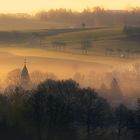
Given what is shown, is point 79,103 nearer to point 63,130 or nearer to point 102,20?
point 63,130

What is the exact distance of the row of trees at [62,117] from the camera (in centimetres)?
2953

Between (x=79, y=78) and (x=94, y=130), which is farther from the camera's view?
(x=79, y=78)

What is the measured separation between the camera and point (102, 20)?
452 feet

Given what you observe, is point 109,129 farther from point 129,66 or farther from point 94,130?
point 129,66

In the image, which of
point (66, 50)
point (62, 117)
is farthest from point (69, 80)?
point (66, 50)

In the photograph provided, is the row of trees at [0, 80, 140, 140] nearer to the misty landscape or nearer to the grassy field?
the misty landscape

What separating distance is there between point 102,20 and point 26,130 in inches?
4309

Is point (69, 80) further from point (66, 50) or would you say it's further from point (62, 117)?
point (66, 50)

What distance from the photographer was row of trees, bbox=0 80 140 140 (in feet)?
96.9

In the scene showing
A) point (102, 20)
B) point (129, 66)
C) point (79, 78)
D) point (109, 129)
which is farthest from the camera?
point (102, 20)

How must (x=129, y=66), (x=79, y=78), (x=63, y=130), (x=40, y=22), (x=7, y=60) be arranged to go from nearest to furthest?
(x=63, y=130) → (x=79, y=78) → (x=129, y=66) → (x=7, y=60) → (x=40, y=22)

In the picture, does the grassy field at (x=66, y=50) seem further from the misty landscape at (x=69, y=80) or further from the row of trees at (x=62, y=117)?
the row of trees at (x=62, y=117)

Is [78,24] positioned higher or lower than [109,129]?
higher

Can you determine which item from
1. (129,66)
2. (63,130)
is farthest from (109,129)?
(129,66)
